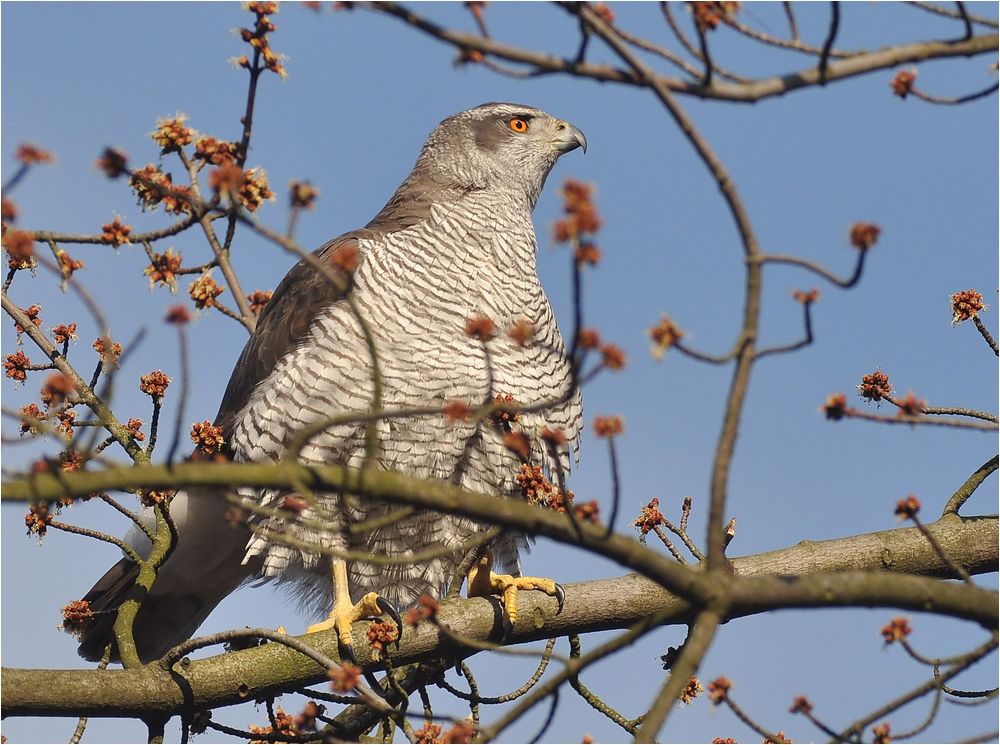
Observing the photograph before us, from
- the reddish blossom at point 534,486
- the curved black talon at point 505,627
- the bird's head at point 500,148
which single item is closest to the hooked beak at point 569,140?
the bird's head at point 500,148

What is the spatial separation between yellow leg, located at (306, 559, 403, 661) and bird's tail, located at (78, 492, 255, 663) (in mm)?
800

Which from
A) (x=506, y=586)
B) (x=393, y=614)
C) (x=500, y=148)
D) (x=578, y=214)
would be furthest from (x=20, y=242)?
(x=500, y=148)

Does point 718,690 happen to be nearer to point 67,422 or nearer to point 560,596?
point 560,596

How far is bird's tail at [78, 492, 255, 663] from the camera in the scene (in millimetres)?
5402

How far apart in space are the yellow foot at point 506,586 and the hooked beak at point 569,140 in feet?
8.97

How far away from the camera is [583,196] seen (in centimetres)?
202

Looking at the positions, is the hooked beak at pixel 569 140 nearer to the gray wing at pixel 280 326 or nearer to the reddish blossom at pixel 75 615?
the gray wing at pixel 280 326

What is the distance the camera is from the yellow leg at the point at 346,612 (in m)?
4.58

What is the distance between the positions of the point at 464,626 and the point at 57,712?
169cm

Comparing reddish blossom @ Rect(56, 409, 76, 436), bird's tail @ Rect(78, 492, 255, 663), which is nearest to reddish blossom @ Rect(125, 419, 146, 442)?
reddish blossom @ Rect(56, 409, 76, 436)

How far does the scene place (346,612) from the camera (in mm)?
4863

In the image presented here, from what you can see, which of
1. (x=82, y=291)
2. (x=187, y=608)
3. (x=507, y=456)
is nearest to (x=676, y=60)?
(x=82, y=291)

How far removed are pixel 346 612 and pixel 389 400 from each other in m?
1.02

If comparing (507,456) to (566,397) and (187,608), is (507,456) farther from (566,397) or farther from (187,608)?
(566,397)
